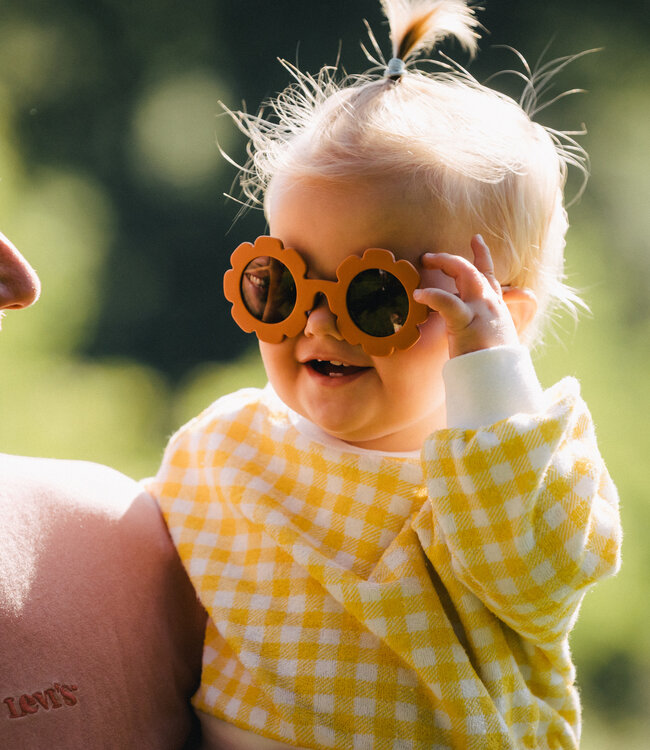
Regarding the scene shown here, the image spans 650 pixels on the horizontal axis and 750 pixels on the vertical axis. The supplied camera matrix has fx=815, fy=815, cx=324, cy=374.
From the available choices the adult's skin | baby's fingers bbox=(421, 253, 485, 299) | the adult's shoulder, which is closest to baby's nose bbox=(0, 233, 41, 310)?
the adult's skin

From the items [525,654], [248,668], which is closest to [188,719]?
[248,668]

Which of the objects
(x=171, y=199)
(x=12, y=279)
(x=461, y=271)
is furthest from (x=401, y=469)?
(x=171, y=199)

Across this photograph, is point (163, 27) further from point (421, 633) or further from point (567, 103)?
point (421, 633)

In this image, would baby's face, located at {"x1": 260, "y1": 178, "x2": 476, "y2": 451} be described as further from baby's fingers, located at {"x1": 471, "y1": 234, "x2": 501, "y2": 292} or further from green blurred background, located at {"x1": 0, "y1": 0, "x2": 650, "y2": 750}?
green blurred background, located at {"x1": 0, "y1": 0, "x2": 650, "y2": 750}

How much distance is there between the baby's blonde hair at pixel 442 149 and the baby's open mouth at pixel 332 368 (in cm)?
21

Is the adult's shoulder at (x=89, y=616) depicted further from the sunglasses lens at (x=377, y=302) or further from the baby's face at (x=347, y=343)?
the sunglasses lens at (x=377, y=302)

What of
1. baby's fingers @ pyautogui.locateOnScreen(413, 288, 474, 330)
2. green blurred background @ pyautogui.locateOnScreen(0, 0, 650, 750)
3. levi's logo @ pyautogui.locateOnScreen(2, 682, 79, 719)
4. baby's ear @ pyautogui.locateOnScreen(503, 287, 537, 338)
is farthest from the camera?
green blurred background @ pyautogui.locateOnScreen(0, 0, 650, 750)

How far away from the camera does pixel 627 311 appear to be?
2.72m

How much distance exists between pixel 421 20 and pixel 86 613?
858mm

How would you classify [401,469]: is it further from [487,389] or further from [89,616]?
[89,616]

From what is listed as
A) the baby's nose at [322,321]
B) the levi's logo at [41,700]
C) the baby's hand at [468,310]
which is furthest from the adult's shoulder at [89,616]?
the baby's hand at [468,310]

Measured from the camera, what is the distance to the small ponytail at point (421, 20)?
1.09m

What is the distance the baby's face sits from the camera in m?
0.93

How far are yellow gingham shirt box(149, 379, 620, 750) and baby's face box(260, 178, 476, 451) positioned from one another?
7cm
